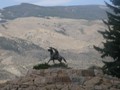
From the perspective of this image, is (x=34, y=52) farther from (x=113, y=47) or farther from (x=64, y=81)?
(x=64, y=81)

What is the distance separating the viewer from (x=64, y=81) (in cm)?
3142

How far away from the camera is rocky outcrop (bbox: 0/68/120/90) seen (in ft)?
99.3

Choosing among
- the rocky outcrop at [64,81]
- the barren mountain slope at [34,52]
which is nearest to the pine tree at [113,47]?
the rocky outcrop at [64,81]

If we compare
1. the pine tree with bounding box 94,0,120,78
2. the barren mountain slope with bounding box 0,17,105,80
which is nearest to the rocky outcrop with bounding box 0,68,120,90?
the pine tree with bounding box 94,0,120,78

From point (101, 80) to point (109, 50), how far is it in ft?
34.0

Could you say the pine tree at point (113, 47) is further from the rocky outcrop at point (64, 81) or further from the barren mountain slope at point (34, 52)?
the barren mountain slope at point (34, 52)

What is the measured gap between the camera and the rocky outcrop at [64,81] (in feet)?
99.3

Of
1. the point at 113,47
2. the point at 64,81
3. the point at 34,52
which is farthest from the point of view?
the point at 34,52

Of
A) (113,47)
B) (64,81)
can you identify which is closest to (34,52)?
(113,47)

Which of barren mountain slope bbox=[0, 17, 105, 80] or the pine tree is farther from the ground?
the pine tree

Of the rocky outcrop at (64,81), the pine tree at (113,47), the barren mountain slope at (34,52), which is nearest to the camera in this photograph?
the rocky outcrop at (64,81)

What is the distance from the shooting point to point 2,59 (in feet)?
541

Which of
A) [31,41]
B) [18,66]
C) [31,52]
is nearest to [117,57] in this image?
[18,66]

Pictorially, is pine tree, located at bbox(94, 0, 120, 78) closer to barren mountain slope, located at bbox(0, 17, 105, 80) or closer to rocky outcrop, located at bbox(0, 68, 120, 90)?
rocky outcrop, located at bbox(0, 68, 120, 90)
